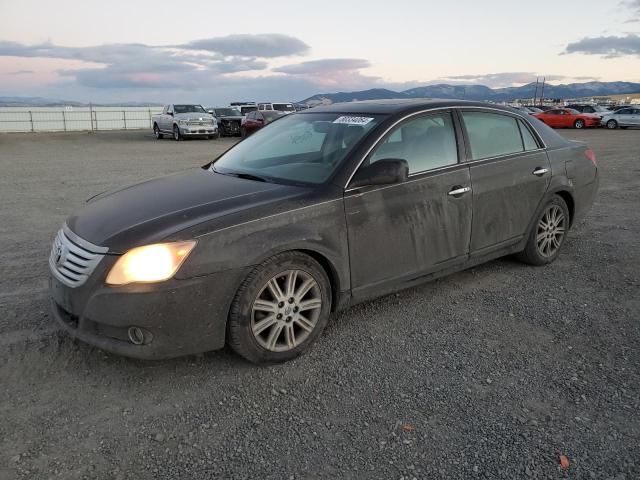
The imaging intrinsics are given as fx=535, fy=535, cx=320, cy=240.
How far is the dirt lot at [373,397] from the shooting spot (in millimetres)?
2475

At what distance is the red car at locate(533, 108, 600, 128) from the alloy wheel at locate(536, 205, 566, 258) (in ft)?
103

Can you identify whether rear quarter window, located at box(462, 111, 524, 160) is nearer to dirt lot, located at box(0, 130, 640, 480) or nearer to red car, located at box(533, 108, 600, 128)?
dirt lot, located at box(0, 130, 640, 480)

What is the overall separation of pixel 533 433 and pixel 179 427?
1.79 meters

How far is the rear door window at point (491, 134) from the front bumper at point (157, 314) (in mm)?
2408

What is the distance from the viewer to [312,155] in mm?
4051

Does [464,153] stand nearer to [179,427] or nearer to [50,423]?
[179,427]

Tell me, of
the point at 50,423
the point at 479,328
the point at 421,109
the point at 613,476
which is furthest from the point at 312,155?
the point at 613,476

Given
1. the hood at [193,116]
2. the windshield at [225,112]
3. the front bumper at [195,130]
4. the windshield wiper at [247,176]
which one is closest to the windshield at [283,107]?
the windshield at [225,112]

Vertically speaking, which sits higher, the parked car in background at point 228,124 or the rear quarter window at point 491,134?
the parked car in background at point 228,124

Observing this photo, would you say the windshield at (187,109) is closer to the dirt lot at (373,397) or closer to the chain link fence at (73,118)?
the chain link fence at (73,118)

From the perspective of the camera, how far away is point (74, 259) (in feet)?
10.4

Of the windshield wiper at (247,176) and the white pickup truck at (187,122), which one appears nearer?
the windshield wiper at (247,176)

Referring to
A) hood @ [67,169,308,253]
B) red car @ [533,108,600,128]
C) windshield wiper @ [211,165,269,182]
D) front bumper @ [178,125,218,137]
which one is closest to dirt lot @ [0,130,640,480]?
hood @ [67,169,308,253]

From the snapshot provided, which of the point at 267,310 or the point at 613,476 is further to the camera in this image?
the point at 267,310
